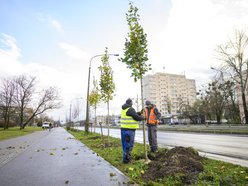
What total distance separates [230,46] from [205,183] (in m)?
32.4

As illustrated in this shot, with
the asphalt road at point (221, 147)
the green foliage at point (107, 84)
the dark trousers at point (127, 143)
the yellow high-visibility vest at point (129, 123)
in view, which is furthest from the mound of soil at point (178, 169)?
the green foliage at point (107, 84)

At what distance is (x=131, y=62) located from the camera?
6.91m

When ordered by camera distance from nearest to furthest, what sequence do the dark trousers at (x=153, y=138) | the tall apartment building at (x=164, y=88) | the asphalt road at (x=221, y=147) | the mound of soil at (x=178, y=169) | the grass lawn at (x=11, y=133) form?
the mound of soil at (x=178, y=169), the asphalt road at (x=221, y=147), the dark trousers at (x=153, y=138), the grass lawn at (x=11, y=133), the tall apartment building at (x=164, y=88)

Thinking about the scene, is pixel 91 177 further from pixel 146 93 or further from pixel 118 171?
pixel 146 93

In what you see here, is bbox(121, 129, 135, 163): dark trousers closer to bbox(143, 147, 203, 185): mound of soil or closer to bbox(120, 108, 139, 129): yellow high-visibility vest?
bbox(120, 108, 139, 129): yellow high-visibility vest

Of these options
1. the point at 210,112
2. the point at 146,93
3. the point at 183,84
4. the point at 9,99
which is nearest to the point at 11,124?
the point at 9,99

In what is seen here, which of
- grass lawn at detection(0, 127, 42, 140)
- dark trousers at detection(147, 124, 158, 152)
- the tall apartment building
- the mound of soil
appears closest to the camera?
the mound of soil

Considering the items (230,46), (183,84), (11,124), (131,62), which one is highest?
(183,84)

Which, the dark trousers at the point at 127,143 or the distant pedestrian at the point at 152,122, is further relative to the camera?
the distant pedestrian at the point at 152,122

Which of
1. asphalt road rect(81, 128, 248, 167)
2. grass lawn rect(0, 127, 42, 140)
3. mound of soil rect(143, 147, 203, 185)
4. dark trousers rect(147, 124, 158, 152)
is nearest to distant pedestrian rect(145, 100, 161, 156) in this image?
dark trousers rect(147, 124, 158, 152)

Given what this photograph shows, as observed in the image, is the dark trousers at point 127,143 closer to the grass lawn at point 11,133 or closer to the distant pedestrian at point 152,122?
the distant pedestrian at point 152,122

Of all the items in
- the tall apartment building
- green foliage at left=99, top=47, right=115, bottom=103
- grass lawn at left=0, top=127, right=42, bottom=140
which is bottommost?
grass lawn at left=0, top=127, right=42, bottom=140

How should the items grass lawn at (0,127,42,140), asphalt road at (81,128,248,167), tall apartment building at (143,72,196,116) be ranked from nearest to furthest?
1. asphalt road at (81,128,248,167)
2. grass lawn at (0,127,42,140)
3. tall apartment building at (143,72,196,116)

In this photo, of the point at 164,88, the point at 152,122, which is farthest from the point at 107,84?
the point at 164,88
